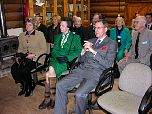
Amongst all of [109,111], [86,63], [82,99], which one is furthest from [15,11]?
[109,111]

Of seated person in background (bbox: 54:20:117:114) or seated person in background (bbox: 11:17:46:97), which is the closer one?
seated person in background (bbox: 54:20:117:114)

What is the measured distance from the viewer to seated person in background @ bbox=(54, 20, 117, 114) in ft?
9.34

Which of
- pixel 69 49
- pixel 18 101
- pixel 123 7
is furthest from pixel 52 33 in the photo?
pixel 123 7

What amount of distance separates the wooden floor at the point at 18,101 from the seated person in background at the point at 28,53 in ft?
0.49

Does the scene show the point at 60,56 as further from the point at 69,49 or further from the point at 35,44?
the point at 35,44

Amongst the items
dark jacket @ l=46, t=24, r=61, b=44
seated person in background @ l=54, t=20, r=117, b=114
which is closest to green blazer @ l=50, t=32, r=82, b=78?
seated person in background @ l=54, t=20, r=117, b=114

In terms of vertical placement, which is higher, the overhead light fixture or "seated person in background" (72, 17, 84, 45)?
the overhead light fixture

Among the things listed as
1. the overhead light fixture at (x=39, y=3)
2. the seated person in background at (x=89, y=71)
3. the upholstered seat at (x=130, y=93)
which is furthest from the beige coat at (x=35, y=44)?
the overhead light fixture at (x=39, y=3)

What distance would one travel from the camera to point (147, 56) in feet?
12.5

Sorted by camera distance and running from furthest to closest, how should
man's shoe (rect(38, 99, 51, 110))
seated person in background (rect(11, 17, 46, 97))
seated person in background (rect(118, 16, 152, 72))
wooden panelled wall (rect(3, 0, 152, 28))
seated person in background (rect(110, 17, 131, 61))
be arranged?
wooden panelled wall (rect(3, 0, 152, 28))
seated person in background (rect(110, 17, 131, 61))
seated person in background (rect(11, 17, 46, 97))
seated person in background (rect(118, 16, 152, 72))
man's shoe (rect(38, 99, 51, 110))

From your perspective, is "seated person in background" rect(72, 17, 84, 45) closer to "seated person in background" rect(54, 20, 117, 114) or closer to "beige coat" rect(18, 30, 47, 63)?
"beige coat" rect(18, 30, 47, 63)

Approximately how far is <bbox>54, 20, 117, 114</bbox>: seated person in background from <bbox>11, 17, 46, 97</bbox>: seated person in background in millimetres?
1085

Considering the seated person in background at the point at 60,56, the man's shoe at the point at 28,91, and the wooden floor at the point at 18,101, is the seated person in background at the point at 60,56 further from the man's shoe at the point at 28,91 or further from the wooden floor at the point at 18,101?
the man's shoe at the point at 28,91

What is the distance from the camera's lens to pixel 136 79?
2596 mm
